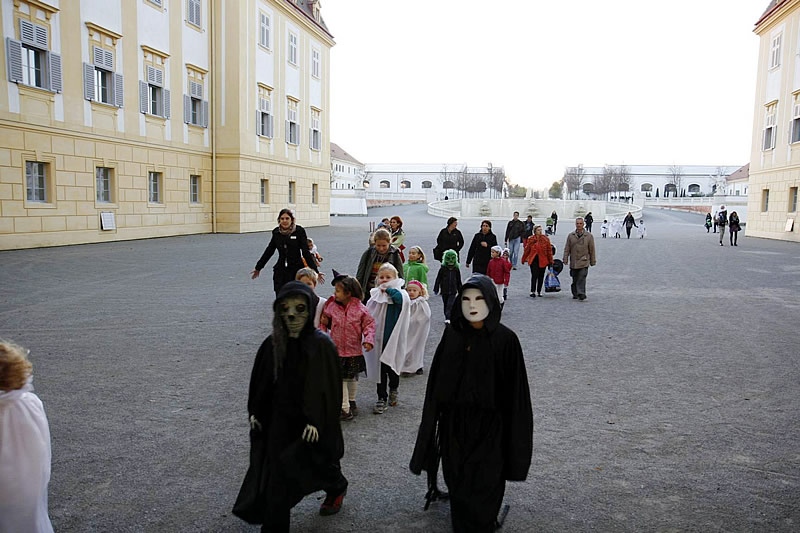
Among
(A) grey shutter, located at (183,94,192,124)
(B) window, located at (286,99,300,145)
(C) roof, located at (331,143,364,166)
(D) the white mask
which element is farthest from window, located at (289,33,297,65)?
(C) roof, located at (331,143,364,166)

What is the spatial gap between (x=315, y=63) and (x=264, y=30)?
273 inches

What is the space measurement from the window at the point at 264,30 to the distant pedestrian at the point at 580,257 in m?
24.6

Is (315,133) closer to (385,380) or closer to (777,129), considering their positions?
(777,129)

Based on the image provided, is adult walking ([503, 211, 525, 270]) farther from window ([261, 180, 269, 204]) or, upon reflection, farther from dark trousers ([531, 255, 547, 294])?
window ([261, 180, 269, 204])

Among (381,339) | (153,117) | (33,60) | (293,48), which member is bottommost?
(381,339)

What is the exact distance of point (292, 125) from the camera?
3716cm

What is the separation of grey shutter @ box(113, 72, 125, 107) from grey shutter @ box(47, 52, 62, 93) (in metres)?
2.80

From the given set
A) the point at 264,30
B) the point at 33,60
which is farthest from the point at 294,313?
the point at 264,30

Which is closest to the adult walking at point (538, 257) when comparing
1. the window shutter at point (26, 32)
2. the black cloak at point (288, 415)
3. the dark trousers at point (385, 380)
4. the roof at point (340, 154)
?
the dark trousers at point (385, 380)

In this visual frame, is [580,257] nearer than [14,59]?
Yes

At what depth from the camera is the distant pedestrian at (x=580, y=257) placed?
1343cm

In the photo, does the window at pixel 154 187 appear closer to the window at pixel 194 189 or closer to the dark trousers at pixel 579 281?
the window at pixel 194 189

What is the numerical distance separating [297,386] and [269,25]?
110 feet

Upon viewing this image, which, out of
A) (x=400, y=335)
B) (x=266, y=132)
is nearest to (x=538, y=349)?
(x=400, y=335)
